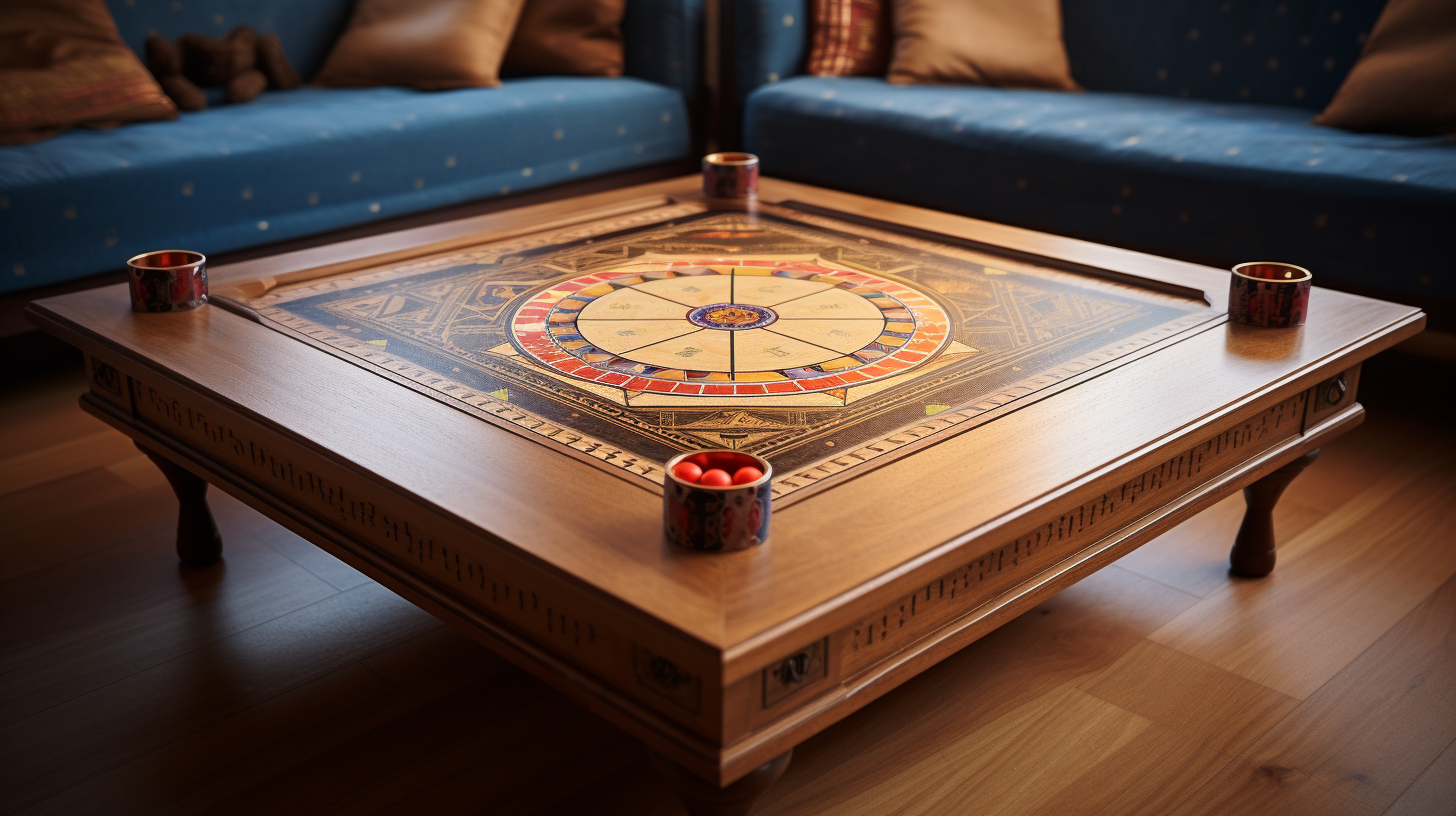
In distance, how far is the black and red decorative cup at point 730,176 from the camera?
6.19 feet

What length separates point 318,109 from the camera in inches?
96.6

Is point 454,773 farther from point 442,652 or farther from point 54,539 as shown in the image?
point 54,539

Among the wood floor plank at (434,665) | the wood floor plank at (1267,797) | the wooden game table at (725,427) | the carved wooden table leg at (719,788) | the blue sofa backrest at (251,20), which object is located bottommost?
the wood floor plank at (434,665)

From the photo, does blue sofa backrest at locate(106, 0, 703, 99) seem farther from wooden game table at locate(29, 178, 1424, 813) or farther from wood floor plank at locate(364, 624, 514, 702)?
wood floor plank at locate(364, 624, 514, 702)

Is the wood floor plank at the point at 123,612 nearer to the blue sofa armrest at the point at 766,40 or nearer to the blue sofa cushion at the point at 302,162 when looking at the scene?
the blue sofa cushion at the point at 302,162

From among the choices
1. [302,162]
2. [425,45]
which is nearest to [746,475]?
[302,162]

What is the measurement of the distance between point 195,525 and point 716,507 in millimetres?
935

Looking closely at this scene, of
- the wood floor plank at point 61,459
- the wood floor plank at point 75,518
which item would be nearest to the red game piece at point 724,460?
the wood floor plank at point 75,518

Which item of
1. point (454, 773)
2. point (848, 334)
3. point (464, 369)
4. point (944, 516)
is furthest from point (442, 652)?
point (944, 516)

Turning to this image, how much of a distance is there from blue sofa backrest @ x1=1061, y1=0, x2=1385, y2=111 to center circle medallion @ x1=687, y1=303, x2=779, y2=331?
5.64ft

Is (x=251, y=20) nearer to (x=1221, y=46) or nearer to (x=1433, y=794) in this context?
(x=1221, y=46)

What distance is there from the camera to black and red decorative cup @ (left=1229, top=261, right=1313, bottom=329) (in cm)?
128

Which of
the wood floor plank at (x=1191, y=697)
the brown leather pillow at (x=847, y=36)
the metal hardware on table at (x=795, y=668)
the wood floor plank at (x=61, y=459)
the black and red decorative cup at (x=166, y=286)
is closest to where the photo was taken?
the metal hardware on table at (x=795, y=668)

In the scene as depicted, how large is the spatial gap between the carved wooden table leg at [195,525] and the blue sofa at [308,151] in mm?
756
